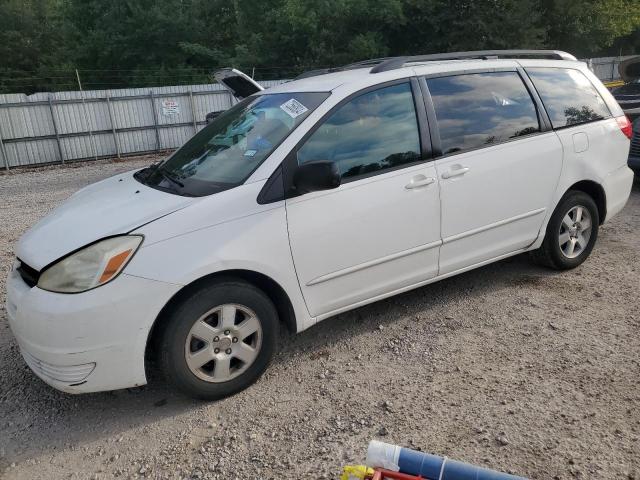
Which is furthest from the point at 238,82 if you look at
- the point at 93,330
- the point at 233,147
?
the point at 93,330

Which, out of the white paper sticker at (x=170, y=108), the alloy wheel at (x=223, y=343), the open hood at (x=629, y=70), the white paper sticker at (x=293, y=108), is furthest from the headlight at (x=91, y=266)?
the white paper sticker at (x=170, y=108)

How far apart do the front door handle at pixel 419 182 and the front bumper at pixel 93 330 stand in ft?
5.38

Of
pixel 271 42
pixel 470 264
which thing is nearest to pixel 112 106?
pixel 271 42

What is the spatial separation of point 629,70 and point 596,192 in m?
7.52

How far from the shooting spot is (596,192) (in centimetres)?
450

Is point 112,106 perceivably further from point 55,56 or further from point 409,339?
point 55,56

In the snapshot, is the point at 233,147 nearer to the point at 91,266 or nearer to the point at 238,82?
the point at 91,266

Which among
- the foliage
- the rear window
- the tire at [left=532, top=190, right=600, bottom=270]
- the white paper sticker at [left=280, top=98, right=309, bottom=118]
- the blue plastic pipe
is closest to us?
the blue plastic pipe

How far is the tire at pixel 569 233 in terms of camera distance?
425 cm

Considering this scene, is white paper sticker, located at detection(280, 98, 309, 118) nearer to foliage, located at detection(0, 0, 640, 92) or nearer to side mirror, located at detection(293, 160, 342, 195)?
side mirror, located at detection(293, 160, 342, 195)

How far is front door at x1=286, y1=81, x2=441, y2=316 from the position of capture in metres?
3.11

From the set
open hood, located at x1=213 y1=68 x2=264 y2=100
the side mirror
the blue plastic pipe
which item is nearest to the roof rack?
open hood, located at x1=213 y1=68 x2=264 y2=100

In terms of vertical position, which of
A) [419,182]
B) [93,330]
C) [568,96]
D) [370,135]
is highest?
[568,96]

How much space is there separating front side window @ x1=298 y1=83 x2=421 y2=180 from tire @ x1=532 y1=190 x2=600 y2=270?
157 cm
